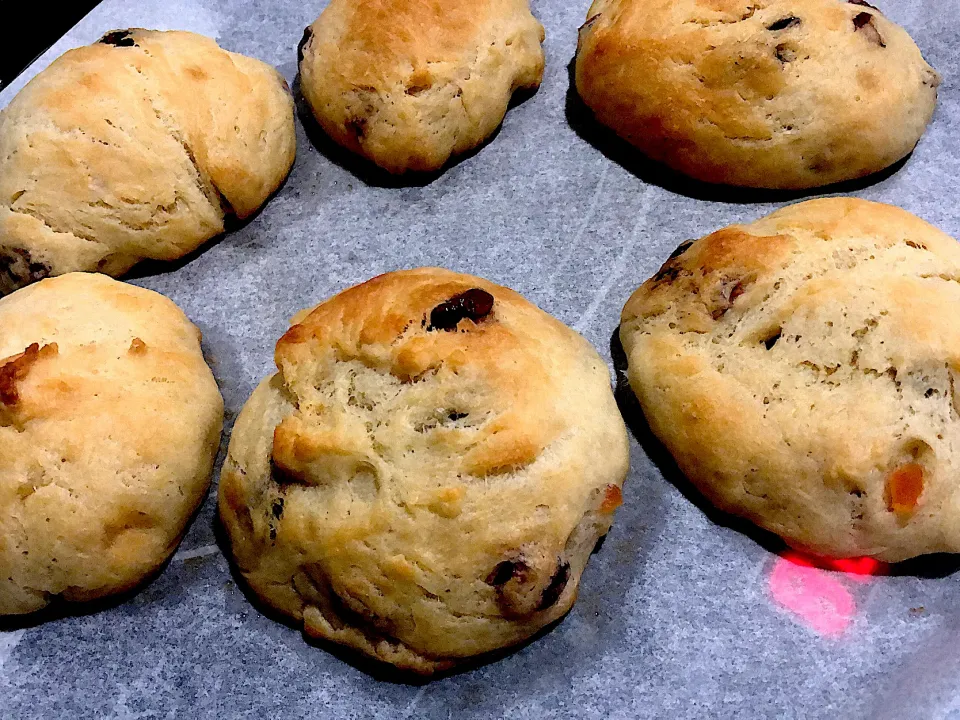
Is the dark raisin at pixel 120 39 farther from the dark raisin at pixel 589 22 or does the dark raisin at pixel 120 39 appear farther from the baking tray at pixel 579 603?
the dark raisin at pixel 589 22

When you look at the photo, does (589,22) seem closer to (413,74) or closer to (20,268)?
(413,74)

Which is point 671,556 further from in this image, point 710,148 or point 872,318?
point 710,148

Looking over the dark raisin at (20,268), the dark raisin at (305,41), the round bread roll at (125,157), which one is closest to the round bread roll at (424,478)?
the round bread roll at (125,157)

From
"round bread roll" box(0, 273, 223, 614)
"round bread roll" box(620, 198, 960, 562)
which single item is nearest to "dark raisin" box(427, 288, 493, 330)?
"round bread roll" box(620, 198, 960, 562)

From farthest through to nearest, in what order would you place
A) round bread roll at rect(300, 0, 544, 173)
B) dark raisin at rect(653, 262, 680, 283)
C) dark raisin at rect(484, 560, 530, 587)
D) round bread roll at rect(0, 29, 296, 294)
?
round bread roll at rect(300, 0, 544, 173) < round bread roll at rect(0, 29, 296, 294) < dark raisin at rect(653, 262, 680, 283) < dark raisin at rect(484, 560, 530, 587)

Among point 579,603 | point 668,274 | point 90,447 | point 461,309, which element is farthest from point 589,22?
point 90,447

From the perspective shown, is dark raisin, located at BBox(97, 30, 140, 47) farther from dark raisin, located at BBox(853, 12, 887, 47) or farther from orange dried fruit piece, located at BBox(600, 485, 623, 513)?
dark raisin, located at BBox(853, 12, 887, 47)

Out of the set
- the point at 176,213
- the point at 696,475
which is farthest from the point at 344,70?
the point at 696,475
